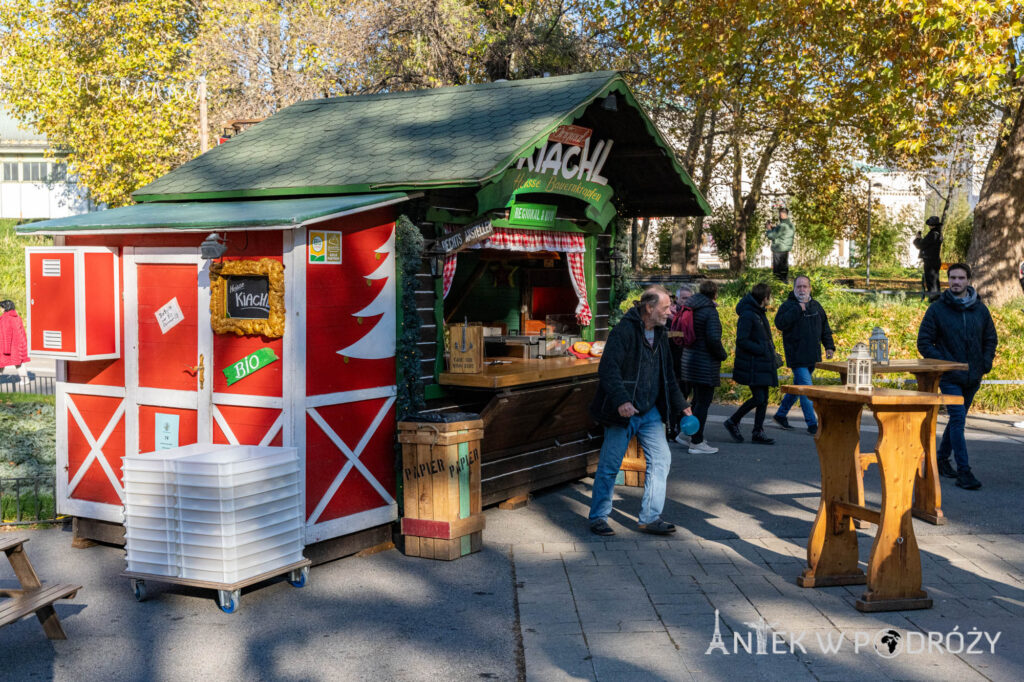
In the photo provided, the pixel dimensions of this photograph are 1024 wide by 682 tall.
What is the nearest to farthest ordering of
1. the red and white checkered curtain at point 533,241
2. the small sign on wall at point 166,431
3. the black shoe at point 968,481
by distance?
the small sign on wall at point 166,431, the red and white checkered curtain at point 533,241, the black shoe at point 968,481

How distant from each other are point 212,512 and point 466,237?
9.72 ft

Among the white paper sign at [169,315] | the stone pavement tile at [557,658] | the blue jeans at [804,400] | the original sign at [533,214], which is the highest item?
the original sign at [533,214]

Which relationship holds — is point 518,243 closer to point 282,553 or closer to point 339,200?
point 339,200

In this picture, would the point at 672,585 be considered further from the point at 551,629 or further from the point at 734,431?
the point at 734,431

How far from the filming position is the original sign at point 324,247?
713cm

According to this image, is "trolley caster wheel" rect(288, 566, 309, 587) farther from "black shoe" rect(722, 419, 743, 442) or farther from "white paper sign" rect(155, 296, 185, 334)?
"black shoe" rect(722, 419, 743, 442)

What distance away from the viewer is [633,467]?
990cm

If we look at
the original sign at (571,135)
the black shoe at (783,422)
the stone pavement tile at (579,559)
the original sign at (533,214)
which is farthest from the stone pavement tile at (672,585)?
the black shoe at (783,422)

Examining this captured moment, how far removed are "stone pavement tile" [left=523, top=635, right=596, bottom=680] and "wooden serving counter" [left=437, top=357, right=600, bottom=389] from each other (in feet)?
8.73

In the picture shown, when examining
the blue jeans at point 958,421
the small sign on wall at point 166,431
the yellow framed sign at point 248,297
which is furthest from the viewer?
the blue jeans at point 958,421

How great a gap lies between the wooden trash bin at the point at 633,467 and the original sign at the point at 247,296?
4.06m

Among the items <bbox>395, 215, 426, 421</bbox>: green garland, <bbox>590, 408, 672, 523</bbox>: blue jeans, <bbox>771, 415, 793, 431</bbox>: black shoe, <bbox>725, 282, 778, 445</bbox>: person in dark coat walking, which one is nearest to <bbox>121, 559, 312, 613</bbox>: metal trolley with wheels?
<bbox>395, 215, 426, 421</bbox>: green garland

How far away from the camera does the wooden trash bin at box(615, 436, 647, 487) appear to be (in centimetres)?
991

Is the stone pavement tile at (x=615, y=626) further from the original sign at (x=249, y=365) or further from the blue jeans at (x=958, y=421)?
the blue jeans at (x=958, y=421)
